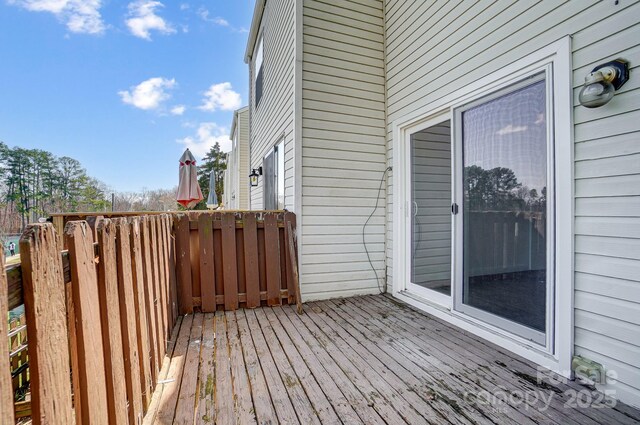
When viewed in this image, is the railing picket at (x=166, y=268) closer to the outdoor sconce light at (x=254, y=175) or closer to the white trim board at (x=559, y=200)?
the white trim board at (x=559, y=200)

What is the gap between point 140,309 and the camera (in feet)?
Result: 5.52

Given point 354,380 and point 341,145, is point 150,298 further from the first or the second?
point 341,145

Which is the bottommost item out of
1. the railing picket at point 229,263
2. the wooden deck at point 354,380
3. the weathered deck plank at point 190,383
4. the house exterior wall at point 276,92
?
the wooden deck at point 354,380

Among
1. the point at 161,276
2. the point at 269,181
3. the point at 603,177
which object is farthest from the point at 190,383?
the point at 269,181

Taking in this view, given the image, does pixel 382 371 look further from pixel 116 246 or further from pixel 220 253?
pixel 220 253

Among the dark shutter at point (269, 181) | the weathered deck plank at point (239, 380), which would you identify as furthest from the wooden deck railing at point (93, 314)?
the dark shutter at point (269, 181)

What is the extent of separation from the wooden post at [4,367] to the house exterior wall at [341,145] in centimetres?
318

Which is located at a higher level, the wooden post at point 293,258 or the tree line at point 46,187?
the tree line at point 46,187

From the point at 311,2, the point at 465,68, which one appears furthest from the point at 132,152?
the point at 465,68

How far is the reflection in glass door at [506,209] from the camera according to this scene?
2.23 metres

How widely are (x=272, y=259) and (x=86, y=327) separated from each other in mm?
2689

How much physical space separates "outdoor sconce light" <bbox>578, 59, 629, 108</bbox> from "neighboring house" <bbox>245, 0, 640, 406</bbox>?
0.17ft

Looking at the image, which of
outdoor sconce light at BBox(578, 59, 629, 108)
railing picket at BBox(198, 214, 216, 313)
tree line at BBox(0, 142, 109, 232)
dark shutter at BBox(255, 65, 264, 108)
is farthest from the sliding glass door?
tree line at BBox(0, 142, 109, 232)

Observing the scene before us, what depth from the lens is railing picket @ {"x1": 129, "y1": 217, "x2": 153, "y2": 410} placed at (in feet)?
5.39
